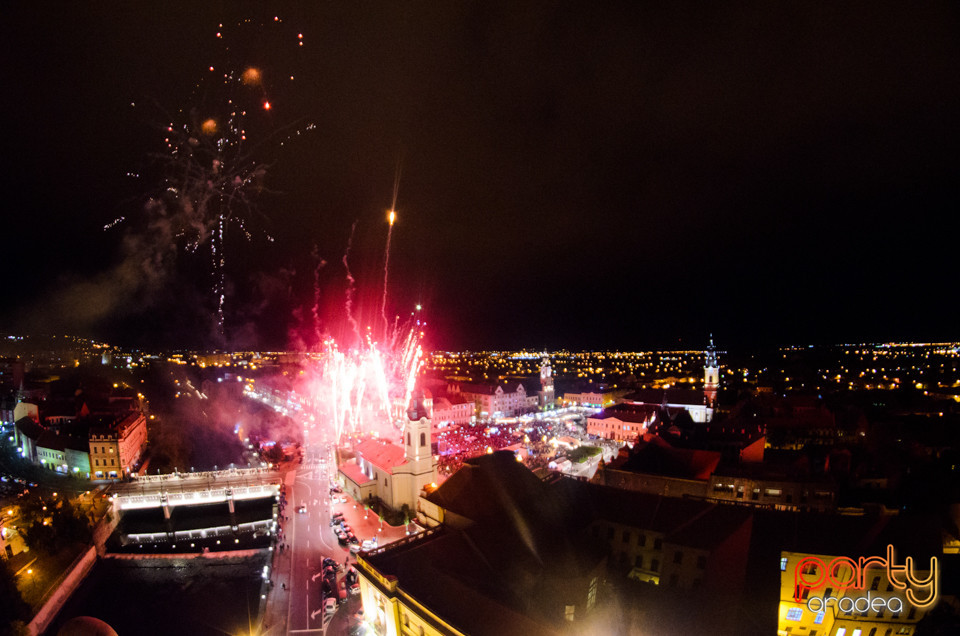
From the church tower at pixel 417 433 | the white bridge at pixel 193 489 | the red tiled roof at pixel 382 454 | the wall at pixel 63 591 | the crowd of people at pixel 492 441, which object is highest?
the church tower at pixel 417 433

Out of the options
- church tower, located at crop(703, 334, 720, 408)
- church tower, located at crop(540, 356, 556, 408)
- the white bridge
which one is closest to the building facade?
the white bridge

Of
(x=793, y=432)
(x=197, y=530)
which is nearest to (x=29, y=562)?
(x=197, y=530)

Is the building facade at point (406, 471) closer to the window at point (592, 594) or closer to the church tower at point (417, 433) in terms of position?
the church tower at point (417, 433)

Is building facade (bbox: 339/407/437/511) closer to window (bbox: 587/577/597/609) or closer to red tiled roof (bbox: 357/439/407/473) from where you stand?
red tiled roof (bbox: 357/439/407/473)

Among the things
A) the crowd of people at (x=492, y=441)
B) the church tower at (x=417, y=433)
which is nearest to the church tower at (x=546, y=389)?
the crowd of people at (x=492, y=441)

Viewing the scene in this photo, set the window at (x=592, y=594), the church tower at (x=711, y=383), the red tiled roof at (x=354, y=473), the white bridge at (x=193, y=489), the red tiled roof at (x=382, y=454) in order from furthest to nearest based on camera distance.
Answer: the church tower at (x=711, y=383) → the white bridge at (x=193, y=489) → the red tiled roof at (x=354, y=473) → the red tiled roof at (x=382, y=454) → the window at (x=592, y=594)

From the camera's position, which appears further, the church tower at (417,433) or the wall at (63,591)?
the church tower at (417,433)

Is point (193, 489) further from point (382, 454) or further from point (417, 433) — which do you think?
point (417, 433)
